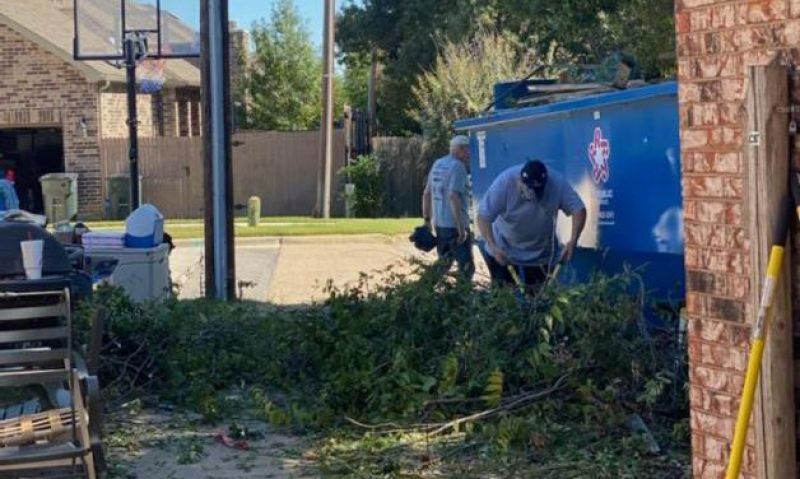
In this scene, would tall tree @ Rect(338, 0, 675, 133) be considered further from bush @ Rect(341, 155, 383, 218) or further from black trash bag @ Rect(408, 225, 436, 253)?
bush @ Rect(341, 155, 383, 218)

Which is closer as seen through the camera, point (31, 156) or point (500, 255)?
point (500, 255)

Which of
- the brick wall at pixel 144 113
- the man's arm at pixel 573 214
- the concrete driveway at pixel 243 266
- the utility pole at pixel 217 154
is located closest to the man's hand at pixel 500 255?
the man's arm at pixel 573 214

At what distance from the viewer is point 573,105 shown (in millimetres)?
10406

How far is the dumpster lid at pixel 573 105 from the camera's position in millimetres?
8695

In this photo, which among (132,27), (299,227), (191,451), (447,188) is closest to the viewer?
(191,451)

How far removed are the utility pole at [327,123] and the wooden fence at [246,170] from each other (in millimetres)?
1829

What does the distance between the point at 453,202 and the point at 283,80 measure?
104ft

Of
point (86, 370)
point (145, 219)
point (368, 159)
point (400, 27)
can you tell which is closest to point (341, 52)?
point (400, 27)

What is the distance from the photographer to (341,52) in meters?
46.1

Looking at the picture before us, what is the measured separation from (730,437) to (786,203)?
951mm

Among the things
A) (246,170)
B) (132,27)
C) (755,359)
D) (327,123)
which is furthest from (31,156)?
(755,359)

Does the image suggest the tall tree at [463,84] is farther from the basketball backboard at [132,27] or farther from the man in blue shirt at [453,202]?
the man in blue shirt at [453,202]

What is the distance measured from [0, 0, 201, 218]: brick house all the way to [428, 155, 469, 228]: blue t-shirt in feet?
66.6

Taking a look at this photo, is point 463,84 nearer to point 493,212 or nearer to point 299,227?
point 299,227
